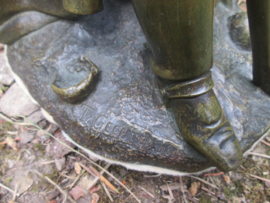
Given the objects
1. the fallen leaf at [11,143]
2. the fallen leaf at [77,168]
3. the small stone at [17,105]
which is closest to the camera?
the fallen leaf at [77,168]

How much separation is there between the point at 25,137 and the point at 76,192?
0.50 m

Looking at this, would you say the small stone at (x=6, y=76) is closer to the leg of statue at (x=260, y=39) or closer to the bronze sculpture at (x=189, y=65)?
the bronze sculpture at (x=189, y=65)

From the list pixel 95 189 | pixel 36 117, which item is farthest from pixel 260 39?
pixel 36 117

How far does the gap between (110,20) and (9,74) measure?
0.89 metres

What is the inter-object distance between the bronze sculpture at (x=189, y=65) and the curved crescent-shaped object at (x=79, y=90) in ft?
0.95

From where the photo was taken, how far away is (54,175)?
1.27m

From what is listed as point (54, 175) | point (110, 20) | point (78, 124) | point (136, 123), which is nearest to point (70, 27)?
point (110, 20)

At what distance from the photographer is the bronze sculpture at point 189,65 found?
0.70 metres

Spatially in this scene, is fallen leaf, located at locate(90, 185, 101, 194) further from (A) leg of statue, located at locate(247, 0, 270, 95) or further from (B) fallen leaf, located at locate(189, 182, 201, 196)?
(A) leg of statue, located at locate(247, 0, 270, 95)

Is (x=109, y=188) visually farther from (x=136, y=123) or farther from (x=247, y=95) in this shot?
(x=247, y=95)

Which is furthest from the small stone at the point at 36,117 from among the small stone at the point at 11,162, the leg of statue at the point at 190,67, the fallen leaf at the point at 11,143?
the leg of statue at the point at 190,67

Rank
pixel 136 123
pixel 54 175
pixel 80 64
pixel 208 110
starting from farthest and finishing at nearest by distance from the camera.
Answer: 1. pixel 54 175
2. pixel 80 64
3. pixel 136 123
4. pixel 208 110

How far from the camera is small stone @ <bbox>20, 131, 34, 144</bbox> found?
1.42 meters

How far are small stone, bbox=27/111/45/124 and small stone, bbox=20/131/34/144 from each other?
0.28ft
